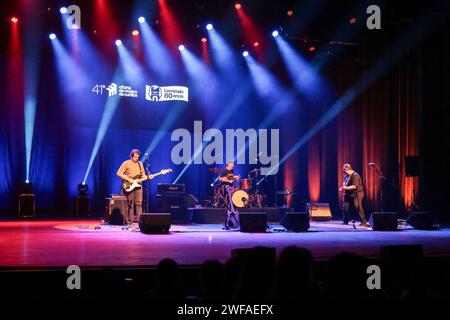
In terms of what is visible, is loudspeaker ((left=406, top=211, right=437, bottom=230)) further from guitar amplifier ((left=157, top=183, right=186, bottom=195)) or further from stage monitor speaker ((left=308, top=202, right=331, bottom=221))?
guitar amplifier ((left=157, top=183, right=186, bottom=195))

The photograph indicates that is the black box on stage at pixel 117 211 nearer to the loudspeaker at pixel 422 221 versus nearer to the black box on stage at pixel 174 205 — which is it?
the black box on stage at pixel 174 205

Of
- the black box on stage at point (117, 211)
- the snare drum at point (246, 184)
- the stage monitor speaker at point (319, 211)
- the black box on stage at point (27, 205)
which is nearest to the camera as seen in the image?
the black box on stage at point (117, 211)

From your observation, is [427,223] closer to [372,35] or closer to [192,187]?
[372,35]

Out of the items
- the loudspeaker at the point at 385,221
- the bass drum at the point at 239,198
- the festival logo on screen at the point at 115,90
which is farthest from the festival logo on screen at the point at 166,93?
the loudspeaker at the point at 385,221

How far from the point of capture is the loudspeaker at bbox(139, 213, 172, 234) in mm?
10492

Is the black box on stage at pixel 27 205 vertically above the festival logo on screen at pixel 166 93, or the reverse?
the festival logo on screen at pixel 166 93

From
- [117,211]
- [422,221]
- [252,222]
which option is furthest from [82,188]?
[422,221]

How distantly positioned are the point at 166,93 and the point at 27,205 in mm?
5541

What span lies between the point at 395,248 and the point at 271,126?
12.6 meters

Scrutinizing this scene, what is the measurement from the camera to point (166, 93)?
1722cm

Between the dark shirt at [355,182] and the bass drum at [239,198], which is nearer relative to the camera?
the dark shirt at [355,182]

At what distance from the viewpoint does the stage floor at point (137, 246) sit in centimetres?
617

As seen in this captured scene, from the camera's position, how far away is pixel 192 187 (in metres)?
17.7

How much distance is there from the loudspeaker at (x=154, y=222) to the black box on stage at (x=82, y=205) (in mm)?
5691
